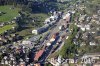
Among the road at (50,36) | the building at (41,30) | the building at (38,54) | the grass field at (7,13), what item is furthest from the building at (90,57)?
the grass field at (7,13)

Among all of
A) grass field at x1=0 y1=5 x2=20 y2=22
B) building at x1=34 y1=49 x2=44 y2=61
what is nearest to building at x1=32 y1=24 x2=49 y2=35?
grass field at x1=0 y1=5 x2=20 y2=22

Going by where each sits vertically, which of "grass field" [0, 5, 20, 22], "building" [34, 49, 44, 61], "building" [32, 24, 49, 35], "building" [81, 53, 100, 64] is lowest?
"building" [32, 24, 49, 35]

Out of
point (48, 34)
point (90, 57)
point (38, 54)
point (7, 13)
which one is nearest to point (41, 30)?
point (48, 34)

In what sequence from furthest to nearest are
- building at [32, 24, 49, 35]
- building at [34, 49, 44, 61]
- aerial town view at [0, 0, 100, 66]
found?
1. building at [32, 24, 49, 35]
2. building at [34, 49, 44, 61]
3. aerial town view at [0, 0, 100, 66]

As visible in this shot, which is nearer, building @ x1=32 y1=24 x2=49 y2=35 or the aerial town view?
the aerial town view

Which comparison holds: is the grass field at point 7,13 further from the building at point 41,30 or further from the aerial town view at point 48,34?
the building at point 41,30

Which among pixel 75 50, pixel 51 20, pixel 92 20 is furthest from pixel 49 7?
pixel 75 50

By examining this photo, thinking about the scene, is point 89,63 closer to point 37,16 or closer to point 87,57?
point 87,57

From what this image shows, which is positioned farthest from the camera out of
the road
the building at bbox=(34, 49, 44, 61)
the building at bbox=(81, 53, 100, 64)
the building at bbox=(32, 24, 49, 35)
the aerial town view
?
the building at bbox=(32, 24, 49, 35)

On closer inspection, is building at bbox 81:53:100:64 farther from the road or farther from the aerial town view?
the road
